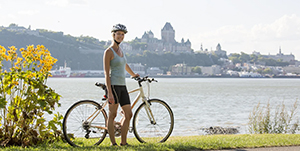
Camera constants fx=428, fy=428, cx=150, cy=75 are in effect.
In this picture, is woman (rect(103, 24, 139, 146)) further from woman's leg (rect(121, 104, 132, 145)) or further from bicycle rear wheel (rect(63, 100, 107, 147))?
bicycle rear wheel (rect(63, 100, 107, 147))

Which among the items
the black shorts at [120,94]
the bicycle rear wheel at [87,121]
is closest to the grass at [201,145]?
the bicycle rear wheel at [87,121]

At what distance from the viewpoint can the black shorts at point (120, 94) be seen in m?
4.85

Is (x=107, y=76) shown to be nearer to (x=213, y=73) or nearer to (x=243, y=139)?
(x=243, y=139)

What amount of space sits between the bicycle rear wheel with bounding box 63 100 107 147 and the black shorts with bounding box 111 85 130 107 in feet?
0.93

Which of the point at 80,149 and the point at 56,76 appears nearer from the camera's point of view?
the point at 80,149

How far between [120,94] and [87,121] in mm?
583

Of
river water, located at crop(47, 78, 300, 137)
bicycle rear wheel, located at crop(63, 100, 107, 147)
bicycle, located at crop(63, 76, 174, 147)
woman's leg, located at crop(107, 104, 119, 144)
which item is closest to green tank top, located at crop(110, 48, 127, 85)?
bicycle, located at crop(63, 76, 174, 147)

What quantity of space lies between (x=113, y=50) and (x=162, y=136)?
4.55 feet

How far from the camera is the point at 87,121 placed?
16.8 ft

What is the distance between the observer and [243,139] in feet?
18.7

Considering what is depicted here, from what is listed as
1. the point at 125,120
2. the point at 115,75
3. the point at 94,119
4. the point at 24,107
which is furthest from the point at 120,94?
the point at 24,107

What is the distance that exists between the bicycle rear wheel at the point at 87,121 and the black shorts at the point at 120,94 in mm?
284

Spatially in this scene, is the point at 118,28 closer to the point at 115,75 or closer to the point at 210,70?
the point at 115,75

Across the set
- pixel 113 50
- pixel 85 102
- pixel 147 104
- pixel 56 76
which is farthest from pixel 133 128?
pixel 56 76
